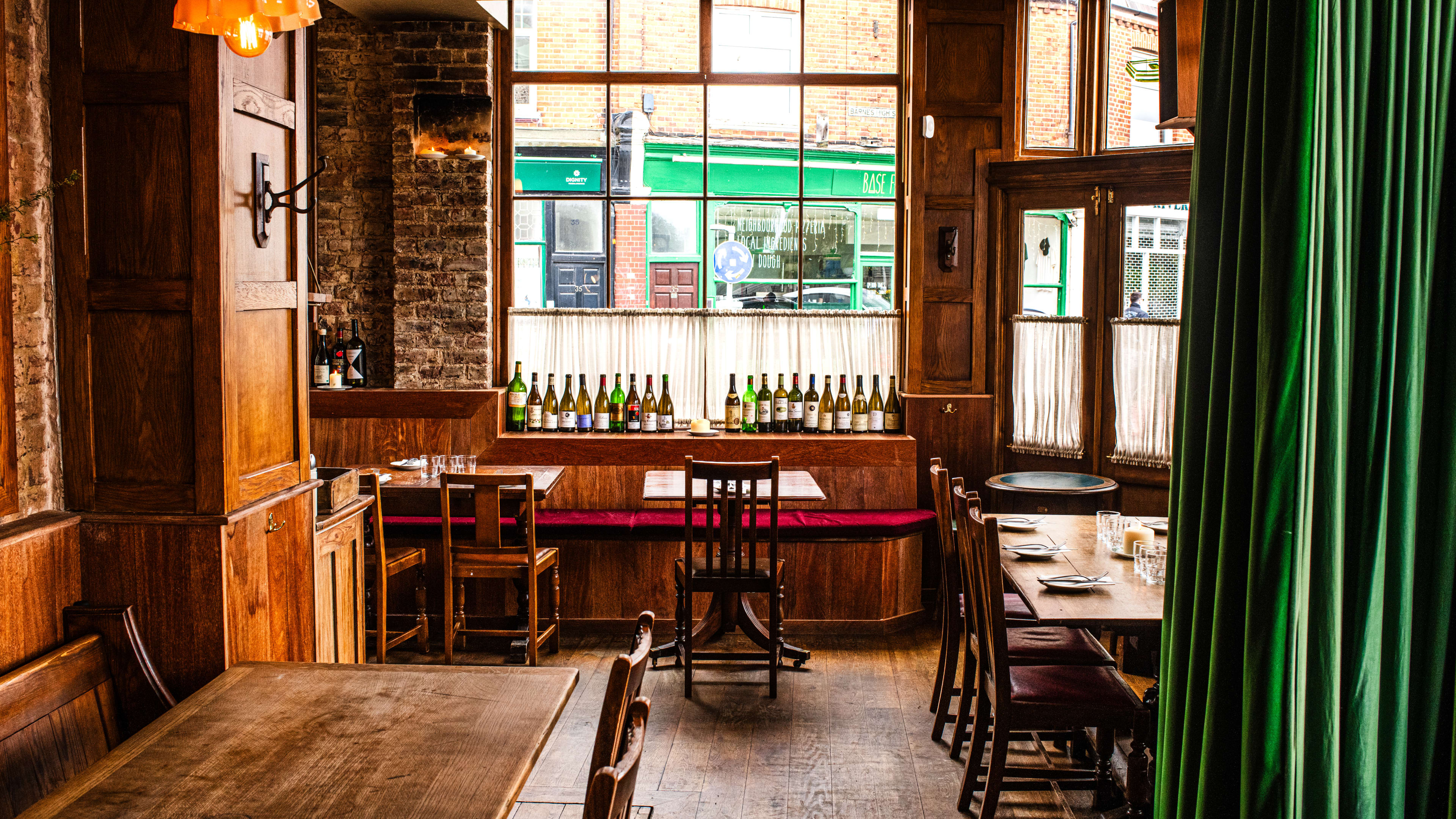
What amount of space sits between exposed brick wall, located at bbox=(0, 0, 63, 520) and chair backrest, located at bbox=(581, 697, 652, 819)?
61.2 inches

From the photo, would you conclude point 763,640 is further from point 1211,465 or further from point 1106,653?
point 1211,465

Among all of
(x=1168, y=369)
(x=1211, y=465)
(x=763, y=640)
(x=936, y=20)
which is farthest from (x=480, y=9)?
(x=1211, y=465)

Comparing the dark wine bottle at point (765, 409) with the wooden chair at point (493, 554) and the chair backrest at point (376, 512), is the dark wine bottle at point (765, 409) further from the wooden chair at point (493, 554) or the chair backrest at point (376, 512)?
the chair backrest at point (376, 512)

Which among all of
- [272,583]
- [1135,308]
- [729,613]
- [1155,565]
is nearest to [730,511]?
[729,613]

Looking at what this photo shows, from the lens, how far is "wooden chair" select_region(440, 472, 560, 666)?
445cm

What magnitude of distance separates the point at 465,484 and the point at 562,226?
2165 mm

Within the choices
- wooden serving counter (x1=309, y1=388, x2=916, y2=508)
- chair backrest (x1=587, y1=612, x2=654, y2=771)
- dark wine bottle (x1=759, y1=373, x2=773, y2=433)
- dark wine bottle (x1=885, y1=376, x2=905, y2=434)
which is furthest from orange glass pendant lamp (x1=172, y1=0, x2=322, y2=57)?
dark wine bottle (x1=885, y1=376, x2=905, y2=434)

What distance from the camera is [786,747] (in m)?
3.90

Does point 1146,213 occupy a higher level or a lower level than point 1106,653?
higher

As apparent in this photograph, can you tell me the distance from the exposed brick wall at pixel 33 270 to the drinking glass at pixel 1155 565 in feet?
10.0

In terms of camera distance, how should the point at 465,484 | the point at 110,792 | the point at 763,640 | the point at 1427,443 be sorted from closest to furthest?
the point at 1427,443 < the point at 110,792 < the point at 465,484 < the point at 763,640

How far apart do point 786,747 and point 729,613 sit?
999mm

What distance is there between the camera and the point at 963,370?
5930 millimetres

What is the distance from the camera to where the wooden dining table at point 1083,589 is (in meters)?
2.88
